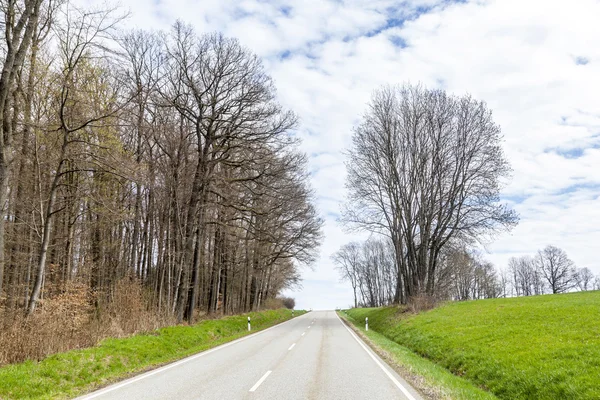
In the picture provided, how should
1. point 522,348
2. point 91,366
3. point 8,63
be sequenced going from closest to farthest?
point 91,366 → point 8,63 → point 522,348

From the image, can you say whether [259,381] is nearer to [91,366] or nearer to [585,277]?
[91,366]

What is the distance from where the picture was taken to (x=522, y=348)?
11.0m

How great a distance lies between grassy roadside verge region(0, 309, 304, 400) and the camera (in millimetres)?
7496

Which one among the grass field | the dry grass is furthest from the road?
the dry grass

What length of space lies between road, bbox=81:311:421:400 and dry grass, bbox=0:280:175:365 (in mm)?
2564

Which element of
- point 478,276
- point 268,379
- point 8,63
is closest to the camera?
point 268,379

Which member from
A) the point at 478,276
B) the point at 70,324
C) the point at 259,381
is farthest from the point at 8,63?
the point at 478,276

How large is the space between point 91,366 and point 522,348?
11.1m

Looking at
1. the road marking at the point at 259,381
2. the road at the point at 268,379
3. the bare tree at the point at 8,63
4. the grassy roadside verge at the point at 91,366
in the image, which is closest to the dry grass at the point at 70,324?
the grassy roadside verge at the point at 91,366

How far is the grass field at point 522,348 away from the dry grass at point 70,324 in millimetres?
10665

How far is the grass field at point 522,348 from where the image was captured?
8285 mm

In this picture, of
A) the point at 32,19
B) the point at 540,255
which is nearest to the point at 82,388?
the point at 32,19

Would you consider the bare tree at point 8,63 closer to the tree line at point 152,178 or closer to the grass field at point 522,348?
the tree line at point 152,178

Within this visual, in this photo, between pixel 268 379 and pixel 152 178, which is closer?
pixel 268 379
